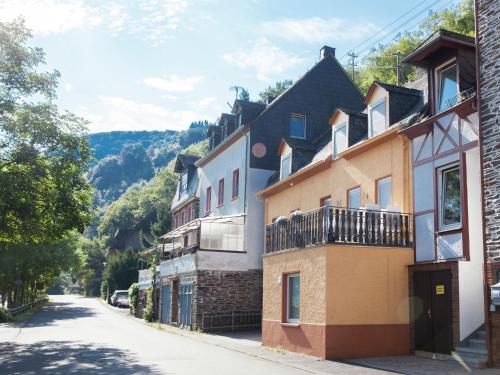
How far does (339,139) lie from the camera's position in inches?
822

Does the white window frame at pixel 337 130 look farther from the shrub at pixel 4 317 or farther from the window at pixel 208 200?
the shrub at pixel 4 317

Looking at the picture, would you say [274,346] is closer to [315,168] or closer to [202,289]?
[315,168]

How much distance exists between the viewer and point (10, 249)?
122ft

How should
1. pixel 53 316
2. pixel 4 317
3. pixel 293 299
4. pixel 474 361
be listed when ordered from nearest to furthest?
pixel 474 361 → pixel 293 299 → pixel 4 317 → pixel 53 316

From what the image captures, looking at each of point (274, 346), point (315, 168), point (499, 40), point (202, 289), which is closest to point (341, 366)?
point (274, 346)

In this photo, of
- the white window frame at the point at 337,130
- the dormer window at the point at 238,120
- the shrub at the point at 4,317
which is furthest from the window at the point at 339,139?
the shrub at the point at 4,317

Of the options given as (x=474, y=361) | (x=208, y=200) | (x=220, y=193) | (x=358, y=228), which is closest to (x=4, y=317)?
(x=208, y=200)

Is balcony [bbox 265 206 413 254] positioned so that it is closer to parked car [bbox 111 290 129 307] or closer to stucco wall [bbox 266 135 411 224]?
stucco wall [bbox 266 135 411 224]

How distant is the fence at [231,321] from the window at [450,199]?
14.3 meters

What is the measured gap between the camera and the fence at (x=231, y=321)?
86.7 ft

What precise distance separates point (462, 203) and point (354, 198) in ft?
18.4

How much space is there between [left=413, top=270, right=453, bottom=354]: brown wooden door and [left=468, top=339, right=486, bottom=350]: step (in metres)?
0.56

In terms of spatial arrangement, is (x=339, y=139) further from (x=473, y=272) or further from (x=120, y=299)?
(x=120, y=299)

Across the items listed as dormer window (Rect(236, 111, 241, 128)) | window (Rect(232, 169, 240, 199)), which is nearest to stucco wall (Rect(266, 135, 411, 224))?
window (Rect(232, 169, 240, 199))
